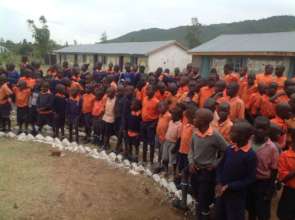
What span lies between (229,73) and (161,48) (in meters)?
21.5

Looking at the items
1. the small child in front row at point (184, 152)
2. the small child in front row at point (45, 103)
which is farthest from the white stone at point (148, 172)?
the small child in front row at point (45, 103)

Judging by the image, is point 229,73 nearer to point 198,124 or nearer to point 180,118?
point 180,118

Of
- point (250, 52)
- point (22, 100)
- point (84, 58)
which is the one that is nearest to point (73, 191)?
point (22, 100)

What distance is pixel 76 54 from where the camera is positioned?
121 ft

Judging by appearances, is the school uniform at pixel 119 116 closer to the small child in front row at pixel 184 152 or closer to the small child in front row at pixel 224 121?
the small child in front row at pixel 184 152

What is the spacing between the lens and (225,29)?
258 feet

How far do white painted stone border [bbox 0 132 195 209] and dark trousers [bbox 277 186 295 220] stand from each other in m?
1.51

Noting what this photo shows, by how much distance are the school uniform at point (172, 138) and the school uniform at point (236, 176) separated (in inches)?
70.6

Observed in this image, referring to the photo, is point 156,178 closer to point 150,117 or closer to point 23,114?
point 150,117

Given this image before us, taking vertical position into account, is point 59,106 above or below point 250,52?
below

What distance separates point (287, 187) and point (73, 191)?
9.39 ft

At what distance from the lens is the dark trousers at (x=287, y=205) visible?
3.71 m

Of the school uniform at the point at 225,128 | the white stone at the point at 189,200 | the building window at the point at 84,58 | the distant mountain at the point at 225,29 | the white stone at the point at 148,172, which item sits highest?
the distant mountain at the point at 225,29

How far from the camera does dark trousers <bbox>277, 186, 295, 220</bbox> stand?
3.71m
